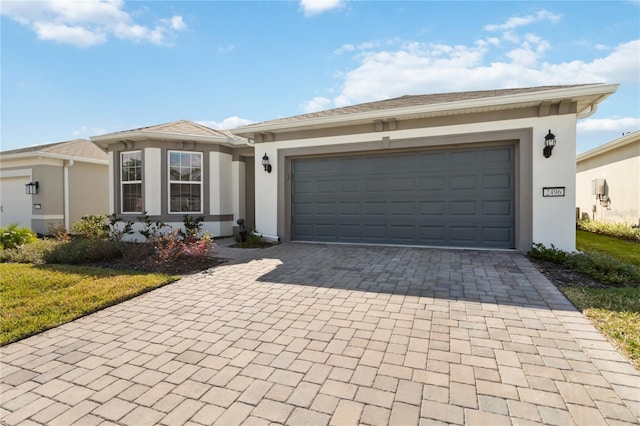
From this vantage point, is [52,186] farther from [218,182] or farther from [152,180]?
[218,182]

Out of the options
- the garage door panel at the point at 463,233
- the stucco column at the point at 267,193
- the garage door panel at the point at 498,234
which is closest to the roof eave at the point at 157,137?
the stucco column at the point at 267,193

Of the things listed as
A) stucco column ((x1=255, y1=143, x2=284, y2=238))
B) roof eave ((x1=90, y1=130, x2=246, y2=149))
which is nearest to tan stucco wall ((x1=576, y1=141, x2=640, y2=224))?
stucco column ((x1=255, y1=143, x2=284, y2=238))

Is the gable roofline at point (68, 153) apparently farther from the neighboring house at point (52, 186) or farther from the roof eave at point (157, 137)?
the roof eave at point (157, 137)

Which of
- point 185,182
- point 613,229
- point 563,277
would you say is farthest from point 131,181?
point 613,229

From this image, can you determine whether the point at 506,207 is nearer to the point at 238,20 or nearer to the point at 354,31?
the point at 354,31

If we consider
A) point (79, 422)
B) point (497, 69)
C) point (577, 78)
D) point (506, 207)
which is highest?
point (497, 69)

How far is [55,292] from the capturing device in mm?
4512

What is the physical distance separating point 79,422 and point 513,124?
814cm

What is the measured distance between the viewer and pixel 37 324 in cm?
345

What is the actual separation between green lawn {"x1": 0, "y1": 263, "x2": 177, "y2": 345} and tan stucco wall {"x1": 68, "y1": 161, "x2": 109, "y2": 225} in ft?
23.2

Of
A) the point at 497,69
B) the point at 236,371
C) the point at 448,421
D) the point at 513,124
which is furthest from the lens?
the point at 497,69

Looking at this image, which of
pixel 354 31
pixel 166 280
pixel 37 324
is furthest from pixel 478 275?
pixel 354 31

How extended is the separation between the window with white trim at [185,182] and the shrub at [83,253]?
3015 mm

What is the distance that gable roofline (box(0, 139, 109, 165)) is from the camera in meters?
11.4
